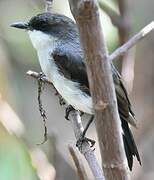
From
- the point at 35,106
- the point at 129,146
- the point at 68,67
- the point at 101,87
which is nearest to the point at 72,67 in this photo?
the point at 68,67

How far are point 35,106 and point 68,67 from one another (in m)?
1.81

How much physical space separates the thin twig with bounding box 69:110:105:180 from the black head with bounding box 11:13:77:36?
364 millimetres

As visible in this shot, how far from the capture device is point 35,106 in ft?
13.1

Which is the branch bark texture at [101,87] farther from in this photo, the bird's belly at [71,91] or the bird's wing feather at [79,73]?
the bird's belly at [71,91]

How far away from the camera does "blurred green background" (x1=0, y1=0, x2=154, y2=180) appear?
220 cm

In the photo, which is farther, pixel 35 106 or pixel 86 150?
pixel 35 106

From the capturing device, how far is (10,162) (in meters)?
2.03

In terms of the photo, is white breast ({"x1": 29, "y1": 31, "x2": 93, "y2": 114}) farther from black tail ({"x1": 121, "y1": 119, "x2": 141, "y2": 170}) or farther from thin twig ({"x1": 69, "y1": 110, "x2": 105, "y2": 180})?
black tail ({"x1": 121, "y1": 119, "x2": 141, "y2": 170})

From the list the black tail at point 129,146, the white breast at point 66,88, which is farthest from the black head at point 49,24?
the black tail at point 129,146

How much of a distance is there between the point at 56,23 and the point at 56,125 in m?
1.61

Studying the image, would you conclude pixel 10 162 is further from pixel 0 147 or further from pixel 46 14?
pixel 46 14

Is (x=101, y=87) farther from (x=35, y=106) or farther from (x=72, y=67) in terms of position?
(x=35, y=106)

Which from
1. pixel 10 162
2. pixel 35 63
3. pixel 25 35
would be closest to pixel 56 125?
pixel 35 63

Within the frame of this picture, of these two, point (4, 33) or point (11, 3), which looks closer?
point (4, 33)
